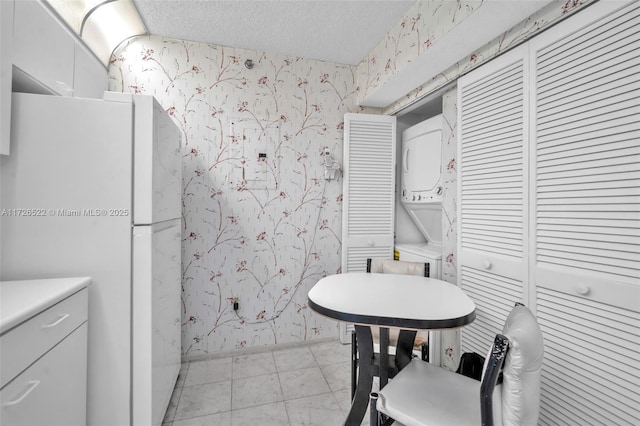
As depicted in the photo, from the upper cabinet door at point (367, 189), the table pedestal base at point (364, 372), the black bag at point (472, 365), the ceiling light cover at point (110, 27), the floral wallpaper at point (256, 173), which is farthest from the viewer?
the upper cabinet door at point (367, 189)

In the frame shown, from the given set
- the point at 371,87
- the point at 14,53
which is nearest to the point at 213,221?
the point at 14,53

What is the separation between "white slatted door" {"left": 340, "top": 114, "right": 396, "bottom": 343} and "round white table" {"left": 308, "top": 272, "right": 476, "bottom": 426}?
89cm

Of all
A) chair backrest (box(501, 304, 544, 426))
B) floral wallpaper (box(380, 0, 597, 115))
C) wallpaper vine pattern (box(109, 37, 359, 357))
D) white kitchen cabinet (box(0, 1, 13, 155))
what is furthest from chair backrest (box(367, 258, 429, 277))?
white kitchen cabinet (box(0, 1, 13, 155))

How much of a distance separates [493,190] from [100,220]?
2204 mm

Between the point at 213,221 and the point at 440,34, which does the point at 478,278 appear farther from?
the point at 213,221

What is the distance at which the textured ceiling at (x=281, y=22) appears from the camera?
2.05 meters

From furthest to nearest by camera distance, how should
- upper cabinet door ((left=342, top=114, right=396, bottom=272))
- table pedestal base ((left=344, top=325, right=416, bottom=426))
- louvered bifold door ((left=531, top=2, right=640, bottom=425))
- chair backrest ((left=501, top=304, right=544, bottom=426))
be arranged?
upper cabinet door ((left=342, top=114, right=396, bottom=272)) < table pedestal base ((left=344, top=325, right=416, bottom=426)) < louvered bifold door ((left=531, top=2, right=640, bottom=425)) < chair backrest ((left=501, top=304, right=544, bottom=426))

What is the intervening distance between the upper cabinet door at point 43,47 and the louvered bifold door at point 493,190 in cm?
246

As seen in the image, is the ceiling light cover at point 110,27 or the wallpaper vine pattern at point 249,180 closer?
the ceiling light cover at point 110,27

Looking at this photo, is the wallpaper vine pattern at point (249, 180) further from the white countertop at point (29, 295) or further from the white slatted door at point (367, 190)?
the white countertop at point (29, 295)

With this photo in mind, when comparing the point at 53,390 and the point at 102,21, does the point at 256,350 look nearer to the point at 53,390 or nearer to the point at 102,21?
the point at 53,390

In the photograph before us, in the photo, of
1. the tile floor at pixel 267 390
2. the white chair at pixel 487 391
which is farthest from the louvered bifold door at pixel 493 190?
the tile floor at pixel 267 390

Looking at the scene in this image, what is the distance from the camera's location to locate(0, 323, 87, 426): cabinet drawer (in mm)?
995

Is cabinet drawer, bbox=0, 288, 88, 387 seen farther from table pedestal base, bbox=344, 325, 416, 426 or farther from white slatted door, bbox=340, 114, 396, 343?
white slatted door, bbox=340, 114, 396, 343
